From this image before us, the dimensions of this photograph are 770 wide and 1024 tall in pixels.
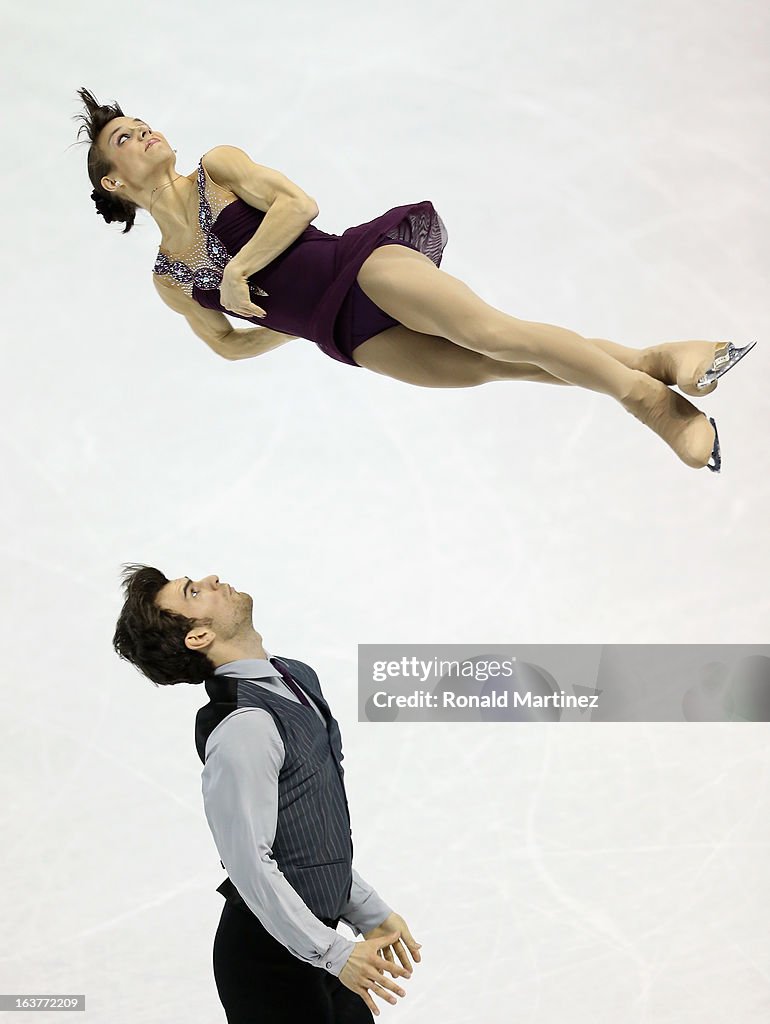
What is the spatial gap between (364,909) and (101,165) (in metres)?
1.69

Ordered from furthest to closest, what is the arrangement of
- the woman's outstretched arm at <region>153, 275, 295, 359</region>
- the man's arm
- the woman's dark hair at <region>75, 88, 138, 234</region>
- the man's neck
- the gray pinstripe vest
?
the woman's outstretched arm at <region>153, 275, 295, 359</region>, the woman's dark hair at <region>75, 88, 138, 234</region>, the man's neck, the gray pinstripe vest, the man's arm

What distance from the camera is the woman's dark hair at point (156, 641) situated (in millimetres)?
2514

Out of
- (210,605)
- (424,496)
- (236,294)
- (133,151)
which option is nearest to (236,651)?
(210,605)

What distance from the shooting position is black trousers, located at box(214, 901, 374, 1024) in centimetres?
247

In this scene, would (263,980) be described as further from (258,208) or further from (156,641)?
(258,208)

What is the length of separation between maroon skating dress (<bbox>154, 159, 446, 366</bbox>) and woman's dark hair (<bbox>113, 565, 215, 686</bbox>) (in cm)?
65

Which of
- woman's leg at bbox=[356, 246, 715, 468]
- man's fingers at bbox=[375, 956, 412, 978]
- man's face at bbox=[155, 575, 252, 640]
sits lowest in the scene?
man's fingers at bbox=[375, 956, 412, 978]

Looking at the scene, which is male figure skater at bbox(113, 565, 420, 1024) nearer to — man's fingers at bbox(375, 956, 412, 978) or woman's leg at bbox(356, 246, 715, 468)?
man's fingers at bbox(375, 956, 412, 978)

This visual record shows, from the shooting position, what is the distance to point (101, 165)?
264cm

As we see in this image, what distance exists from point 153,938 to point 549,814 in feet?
4.34

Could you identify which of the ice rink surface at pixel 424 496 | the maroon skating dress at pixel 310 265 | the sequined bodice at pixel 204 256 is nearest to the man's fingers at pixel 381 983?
the maroon skating dress at pixel 310 265

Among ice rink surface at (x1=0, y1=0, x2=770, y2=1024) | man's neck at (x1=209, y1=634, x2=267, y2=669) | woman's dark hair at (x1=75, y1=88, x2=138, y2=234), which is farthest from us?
ice rink surface at (x1=0, y1=0, x2=770, y2=1024)

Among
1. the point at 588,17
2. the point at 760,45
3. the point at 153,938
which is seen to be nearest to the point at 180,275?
the point at 153,938

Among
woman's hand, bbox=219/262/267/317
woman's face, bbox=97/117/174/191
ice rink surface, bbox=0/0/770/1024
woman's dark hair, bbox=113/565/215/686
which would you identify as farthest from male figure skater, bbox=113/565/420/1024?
ice rink surface, bbox=0/0/770/1024
